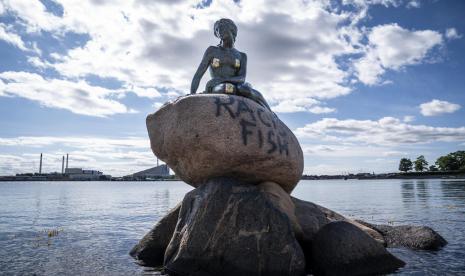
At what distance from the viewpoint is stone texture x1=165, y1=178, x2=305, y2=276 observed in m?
7.41

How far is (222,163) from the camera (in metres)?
9.07

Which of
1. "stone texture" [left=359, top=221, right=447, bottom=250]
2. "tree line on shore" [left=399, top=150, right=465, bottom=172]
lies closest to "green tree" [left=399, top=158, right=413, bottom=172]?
"tree line on shore" [left=399, top=150, right=465, bottom=172]

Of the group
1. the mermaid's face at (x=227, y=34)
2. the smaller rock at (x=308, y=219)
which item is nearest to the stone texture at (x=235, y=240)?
the smaller rock at (x=308, y=219)

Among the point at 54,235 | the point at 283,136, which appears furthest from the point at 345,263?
the point at 54,235

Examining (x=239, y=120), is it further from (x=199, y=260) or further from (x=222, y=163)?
(x=199, y=260)

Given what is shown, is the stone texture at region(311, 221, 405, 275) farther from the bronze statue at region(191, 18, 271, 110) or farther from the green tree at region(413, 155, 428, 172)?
Result: the green tree at region(413, 155, 428, 172)

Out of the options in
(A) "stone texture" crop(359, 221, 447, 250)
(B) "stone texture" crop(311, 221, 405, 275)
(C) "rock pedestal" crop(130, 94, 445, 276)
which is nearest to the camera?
(C) "rock pedestal" crop(130, 94, 445, 276)

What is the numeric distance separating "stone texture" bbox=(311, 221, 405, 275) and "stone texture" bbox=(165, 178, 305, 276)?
2.72ft

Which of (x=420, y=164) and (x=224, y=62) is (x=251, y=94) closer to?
(x=224, y=62)

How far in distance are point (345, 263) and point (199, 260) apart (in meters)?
2.95

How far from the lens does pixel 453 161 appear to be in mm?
124438

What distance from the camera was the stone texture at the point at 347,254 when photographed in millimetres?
7941

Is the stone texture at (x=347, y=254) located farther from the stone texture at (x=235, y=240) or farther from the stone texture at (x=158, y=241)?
the stone texture at (x=158, y=241)

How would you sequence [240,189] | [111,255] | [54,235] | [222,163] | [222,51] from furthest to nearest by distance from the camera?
[54,235] → [222,51] → [111,255] → [222,163] → [240,189]
